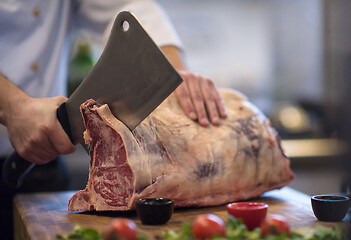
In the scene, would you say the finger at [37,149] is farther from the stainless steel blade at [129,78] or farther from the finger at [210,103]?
the finger at [210,103]

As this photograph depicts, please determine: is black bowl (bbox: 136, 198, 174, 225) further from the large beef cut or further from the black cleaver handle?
the black cleaver handle

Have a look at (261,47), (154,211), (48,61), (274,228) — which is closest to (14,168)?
(48,61)

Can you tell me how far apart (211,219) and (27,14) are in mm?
1229

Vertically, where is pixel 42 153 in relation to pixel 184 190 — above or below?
above

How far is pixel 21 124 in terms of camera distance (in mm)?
1471

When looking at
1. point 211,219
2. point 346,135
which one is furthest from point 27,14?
point 346,135

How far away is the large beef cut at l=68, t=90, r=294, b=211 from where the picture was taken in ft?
4.49

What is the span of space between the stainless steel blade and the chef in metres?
0.17

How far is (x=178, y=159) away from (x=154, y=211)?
0.87ft

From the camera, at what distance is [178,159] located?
4.82ft

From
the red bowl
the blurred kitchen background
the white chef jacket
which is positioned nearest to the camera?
the red bowl

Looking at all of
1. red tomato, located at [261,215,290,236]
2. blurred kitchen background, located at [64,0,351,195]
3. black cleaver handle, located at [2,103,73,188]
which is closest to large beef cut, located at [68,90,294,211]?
black cleaver handle, located at [2,103,73,188]

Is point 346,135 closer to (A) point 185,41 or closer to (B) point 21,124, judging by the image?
(B) point 21,124

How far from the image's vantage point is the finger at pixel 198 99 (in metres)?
1.60
